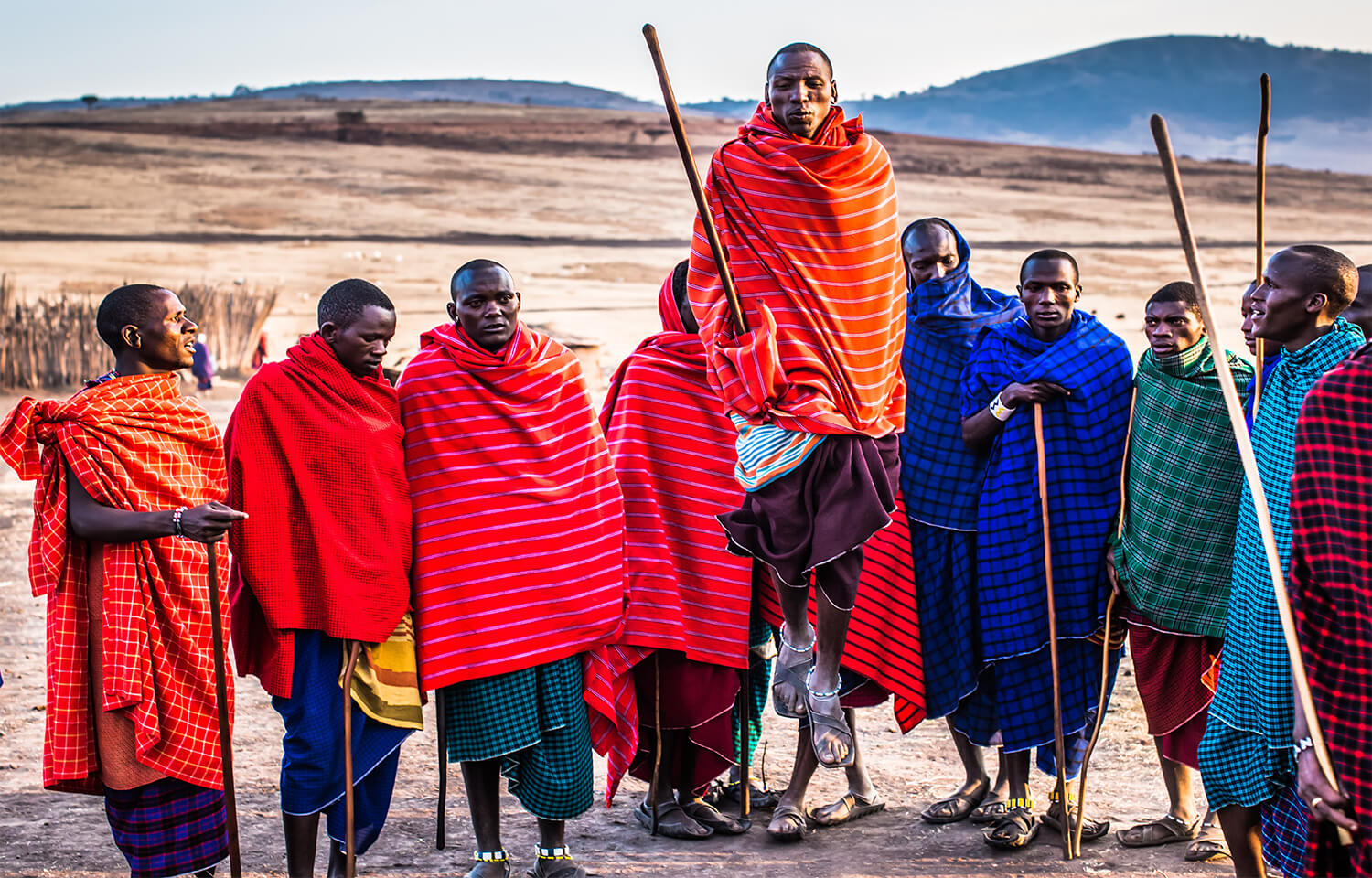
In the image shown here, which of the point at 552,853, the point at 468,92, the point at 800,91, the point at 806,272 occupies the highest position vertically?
the point at 468,92

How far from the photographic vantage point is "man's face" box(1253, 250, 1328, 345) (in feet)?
12.4

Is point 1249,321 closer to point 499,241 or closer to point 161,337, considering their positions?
point 161,337

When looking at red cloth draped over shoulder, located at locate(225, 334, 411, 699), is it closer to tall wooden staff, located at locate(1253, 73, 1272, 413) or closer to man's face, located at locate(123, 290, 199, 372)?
man's face, located at locate(123, 290, 199, 372)

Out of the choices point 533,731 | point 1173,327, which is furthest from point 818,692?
point 1173,327

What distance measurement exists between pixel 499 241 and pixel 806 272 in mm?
27341

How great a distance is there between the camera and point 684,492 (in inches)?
204

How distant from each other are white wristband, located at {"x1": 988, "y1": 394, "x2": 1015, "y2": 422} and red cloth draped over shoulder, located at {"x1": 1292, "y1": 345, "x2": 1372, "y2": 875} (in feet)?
6.14

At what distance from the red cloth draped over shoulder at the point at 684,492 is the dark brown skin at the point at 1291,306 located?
2.08 meters

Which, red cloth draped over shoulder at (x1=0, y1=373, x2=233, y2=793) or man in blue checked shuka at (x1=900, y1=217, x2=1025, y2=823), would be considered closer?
red cloth draped over shoulder at (x1=0, y1=373, x2=233, y2=793)

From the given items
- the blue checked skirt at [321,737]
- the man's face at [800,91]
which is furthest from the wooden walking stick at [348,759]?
the man's face at [800,91]

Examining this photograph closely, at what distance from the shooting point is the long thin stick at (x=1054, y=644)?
4805 mm

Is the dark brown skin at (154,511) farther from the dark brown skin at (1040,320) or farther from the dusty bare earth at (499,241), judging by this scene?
the dark brown skin at (1040,320)

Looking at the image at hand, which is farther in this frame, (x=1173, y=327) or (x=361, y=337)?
(x=1173, y=327)

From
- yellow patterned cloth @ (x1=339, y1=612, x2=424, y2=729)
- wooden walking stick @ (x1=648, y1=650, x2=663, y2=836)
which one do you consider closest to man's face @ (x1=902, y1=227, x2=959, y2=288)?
wooden walking stick @ (x1=648, y1=650, x2=663, y2=836)
